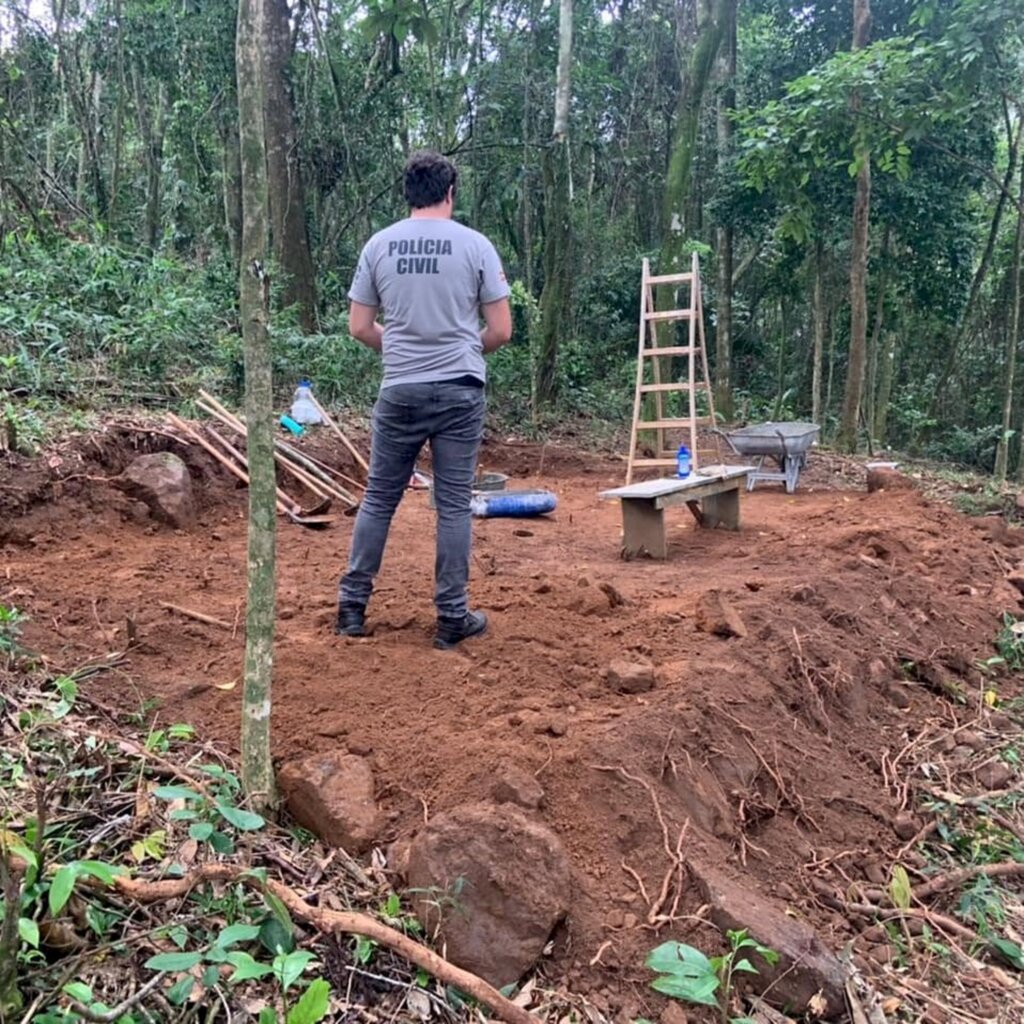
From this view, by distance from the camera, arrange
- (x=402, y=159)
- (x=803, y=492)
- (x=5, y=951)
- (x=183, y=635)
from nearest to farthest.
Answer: (x=5, y=951)
(x=183, y=635)
(x=803, y=492)
(x=402, y=159)

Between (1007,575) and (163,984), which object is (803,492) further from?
(163,984)

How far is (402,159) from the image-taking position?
12656mm

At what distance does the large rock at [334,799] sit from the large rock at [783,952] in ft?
2.55

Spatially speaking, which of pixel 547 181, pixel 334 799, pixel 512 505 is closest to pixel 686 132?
pixel 547 181

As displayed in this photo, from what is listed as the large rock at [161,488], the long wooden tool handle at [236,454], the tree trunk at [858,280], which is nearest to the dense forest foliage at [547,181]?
the tree trunk at [858,280]

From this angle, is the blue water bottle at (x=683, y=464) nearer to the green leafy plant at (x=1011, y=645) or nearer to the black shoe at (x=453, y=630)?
the green leafy plant at (x=1011, y=645)

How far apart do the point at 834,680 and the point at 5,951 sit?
2.78 metres

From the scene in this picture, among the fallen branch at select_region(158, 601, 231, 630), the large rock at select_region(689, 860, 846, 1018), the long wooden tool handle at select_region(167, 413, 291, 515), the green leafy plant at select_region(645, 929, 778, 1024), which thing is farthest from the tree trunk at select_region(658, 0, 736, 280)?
the green leafy plant at select_region(645, 929, 778, 1024)

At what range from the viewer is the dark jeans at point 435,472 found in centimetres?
310

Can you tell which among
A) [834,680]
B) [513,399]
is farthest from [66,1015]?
[513,399]

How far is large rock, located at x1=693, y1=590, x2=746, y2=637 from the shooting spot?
331 cm

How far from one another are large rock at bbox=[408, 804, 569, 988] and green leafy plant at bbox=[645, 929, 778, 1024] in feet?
0.78

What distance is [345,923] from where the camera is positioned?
180cm

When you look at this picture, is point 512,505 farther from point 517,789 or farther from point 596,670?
point 517,789
